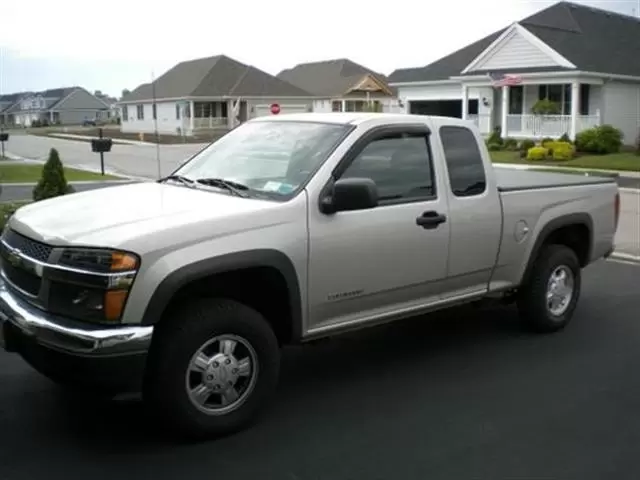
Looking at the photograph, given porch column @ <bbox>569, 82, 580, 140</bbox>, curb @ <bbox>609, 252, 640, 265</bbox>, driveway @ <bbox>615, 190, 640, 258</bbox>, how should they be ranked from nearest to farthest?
curb @ <bbox>609, 252, 640, 265</bbox>
driveway @ <bbox>615, 190, 640, 258</bbox>
porch column @ <bbox>569, 82, 580, 140</bbox>

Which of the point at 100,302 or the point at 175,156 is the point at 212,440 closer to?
the point at 100,302

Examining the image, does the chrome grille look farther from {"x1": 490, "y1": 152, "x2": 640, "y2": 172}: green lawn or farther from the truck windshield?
{"x1": 490, "y1": 152, "x2": 640, "y2": 172}: green lawn

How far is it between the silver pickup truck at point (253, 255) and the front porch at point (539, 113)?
2934 cm

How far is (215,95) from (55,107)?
47730 millimetres

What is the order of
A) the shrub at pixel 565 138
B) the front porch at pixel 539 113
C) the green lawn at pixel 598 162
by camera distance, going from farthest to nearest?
the front porch at pixel 539 113 < the shrub at pixel 565 138 < the green lawn at pixel 598 162

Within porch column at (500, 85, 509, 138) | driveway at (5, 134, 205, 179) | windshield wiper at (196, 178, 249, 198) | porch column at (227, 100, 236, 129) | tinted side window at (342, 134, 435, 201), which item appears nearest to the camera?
windshield wiper at (196, 178, 249, 198)

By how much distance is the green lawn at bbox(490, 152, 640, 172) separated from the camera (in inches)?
1009

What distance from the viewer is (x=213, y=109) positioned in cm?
6038

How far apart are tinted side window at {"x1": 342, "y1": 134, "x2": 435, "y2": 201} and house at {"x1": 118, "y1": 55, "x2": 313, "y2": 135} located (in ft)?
168

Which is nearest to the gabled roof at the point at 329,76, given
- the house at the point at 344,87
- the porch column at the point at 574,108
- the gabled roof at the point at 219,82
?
the house at the point at 344,87

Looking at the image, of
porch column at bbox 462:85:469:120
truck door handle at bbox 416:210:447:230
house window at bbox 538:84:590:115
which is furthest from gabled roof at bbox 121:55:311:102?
truck door handle at bbox 416:210:447:230

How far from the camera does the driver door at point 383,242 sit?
5047mm

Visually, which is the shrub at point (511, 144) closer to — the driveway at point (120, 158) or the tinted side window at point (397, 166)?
the driveway at point (120, 158)

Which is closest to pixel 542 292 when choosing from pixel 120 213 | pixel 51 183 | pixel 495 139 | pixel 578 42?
pixel 120 213
